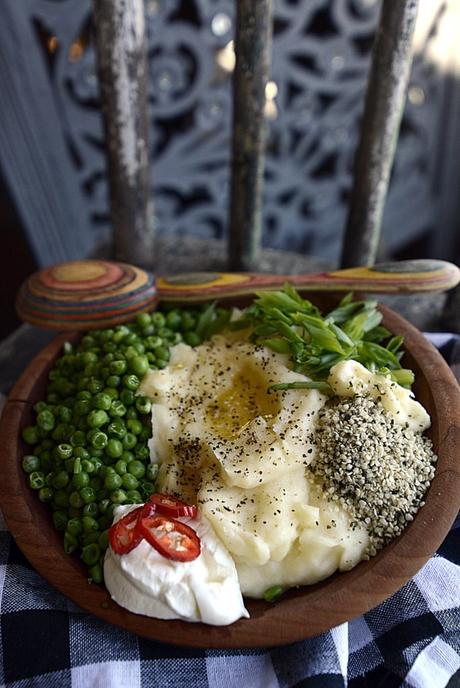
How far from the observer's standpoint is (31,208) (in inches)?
138

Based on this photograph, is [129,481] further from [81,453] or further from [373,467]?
[373,467]

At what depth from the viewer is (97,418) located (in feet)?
6.12

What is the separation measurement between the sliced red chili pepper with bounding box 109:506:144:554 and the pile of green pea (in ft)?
0.26

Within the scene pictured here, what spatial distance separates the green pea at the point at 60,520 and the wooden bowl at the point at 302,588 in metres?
0.02

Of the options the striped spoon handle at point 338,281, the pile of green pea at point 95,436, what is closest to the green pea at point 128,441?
the pile of green pea at point 95,436

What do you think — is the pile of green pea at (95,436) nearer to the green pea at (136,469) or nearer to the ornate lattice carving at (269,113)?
the green pea at (136,469)

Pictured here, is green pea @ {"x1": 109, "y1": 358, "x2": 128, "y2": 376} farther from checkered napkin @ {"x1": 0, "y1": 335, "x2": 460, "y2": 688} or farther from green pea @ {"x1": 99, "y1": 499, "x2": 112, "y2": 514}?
checkered napkin @ {"x1": 0, "y1": 335, "x2": 460, "y2": 688}

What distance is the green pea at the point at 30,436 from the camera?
1.95 meters

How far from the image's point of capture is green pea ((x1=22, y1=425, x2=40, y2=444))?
195cm

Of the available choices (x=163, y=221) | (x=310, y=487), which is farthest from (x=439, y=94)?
(x=310, y=487)

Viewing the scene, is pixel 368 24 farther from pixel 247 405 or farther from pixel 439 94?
pixel 247 405

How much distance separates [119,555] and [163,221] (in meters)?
2.69

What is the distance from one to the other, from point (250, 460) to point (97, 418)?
18.5 inches

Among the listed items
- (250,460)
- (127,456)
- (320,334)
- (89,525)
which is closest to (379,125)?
(320,334)
